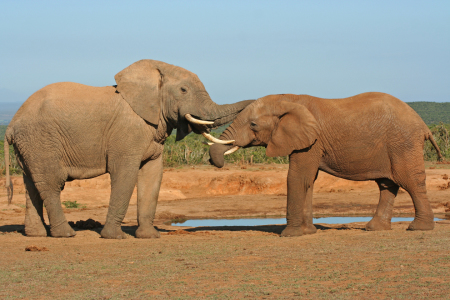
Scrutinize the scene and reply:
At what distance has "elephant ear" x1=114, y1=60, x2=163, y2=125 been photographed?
1048cm

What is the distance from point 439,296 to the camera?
18.6ft

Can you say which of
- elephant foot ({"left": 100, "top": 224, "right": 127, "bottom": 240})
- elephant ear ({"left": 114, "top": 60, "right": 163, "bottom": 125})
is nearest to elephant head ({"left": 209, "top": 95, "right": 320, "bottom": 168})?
elephant ear ({"left": 114, "top": 60, "right": 163, "bottom": 125})

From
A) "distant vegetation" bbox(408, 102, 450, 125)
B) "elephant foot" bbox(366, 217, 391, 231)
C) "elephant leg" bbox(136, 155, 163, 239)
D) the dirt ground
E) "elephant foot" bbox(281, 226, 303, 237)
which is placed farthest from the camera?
"distant vegetation" bbox(408, 102, 450, 125)

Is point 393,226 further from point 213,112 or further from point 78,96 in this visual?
point 78,96

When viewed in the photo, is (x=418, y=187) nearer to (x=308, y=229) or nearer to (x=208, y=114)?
(x=308, y=229)

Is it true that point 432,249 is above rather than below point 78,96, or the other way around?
below

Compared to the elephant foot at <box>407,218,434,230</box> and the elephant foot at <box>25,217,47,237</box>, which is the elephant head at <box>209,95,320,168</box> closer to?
the elephant foot at <box>407,218,434,230</box>

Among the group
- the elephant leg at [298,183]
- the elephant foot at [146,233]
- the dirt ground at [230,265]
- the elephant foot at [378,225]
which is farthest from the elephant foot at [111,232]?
the elephant foot at [378,225]

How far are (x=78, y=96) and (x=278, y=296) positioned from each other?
601 cm

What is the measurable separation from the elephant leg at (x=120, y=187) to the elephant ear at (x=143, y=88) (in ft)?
2.94

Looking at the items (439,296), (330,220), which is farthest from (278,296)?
(330,220)

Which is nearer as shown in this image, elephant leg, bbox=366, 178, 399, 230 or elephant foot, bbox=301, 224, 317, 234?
elephant foot, bbox=301, 224, 317, 234

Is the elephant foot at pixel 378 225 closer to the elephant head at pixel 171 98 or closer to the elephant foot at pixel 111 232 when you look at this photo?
the elephant head at pixel 171 98

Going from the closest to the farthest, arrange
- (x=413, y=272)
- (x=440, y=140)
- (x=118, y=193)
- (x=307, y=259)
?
1. (x=413, y=272)
2. (x=307, y=259)
3. (x=118, y=193)
4. (x=440, y=140)
